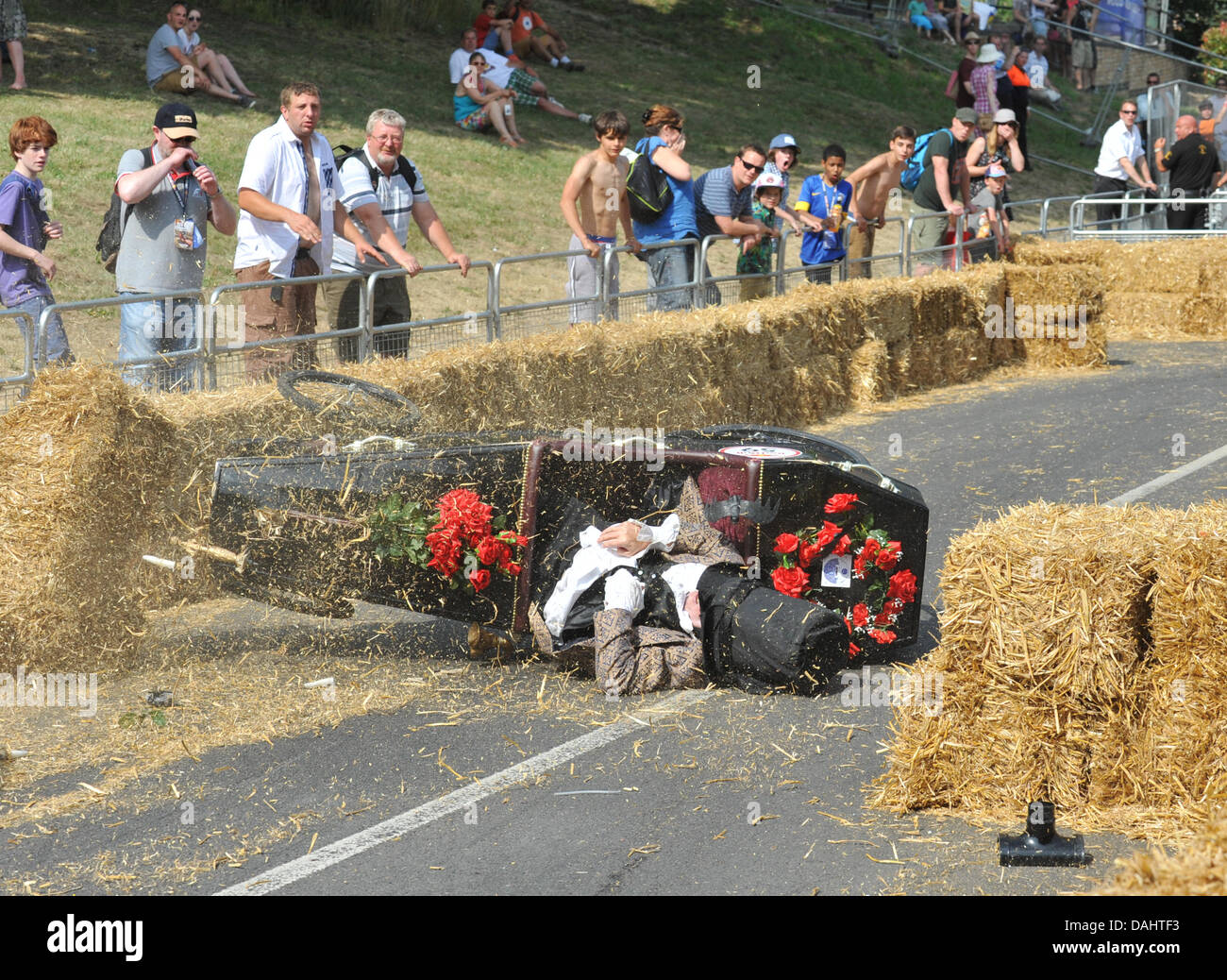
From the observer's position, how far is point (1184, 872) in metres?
3.38

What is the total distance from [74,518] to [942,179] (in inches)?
482

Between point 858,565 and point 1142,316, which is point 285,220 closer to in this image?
point 858,565

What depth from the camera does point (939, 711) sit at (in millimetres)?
5375

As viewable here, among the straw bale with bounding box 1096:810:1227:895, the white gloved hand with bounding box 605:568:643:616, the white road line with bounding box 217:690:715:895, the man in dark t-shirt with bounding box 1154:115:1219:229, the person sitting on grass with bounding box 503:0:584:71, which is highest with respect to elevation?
the person sitting on grass with bounding box 503:0:584:71

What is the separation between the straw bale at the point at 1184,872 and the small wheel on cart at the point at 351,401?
5.13 metres

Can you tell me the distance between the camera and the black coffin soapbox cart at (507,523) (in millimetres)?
6754

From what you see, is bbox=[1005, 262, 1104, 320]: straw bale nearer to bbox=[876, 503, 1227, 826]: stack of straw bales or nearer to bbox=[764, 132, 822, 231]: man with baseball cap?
bbox=[764, 132, 822, 231]: man with baseball cap

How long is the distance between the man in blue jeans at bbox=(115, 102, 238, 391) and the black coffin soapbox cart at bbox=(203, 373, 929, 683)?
208cm

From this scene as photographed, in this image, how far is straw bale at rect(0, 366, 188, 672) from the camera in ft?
21.8

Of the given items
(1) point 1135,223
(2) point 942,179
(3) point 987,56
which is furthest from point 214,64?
(3) point 987,56

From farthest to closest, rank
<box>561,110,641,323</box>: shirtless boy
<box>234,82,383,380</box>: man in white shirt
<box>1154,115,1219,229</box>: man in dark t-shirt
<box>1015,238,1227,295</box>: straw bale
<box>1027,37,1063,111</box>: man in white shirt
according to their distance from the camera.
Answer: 1. <box>1027,37,1063,111</box>: man in white shirt
2. <box>1154,115,1219,229</box>: man in dark t-shirt
3. <box>1015,238,1227,295</box>: straw bale
4. <box>561,110,641,323</box>: shirtless boy
5. <box>234,82,383,380</box>: man in white shirt

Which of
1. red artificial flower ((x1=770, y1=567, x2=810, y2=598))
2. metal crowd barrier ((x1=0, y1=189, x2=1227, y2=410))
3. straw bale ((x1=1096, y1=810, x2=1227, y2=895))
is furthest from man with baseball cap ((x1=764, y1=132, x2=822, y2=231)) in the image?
straw bale ((x1=1096, y1=810, x2=1227, y2=895))

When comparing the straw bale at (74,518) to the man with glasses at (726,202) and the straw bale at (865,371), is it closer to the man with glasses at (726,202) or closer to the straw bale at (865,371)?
the man with glasses at (726,202)

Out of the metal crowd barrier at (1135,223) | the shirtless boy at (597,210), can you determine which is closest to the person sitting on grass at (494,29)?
the metal crowd barrier at (1135,223)
